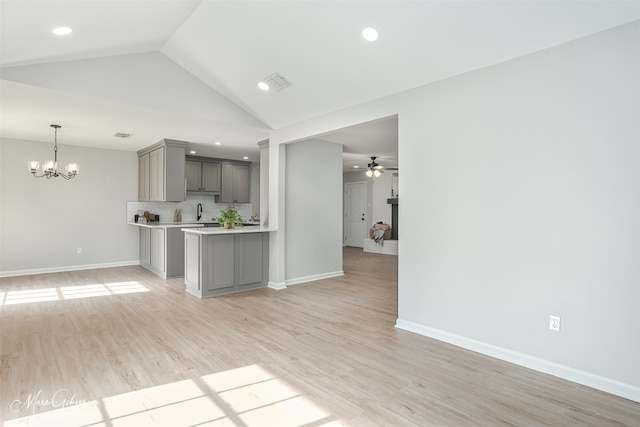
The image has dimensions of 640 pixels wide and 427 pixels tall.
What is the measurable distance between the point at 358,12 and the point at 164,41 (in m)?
2.54

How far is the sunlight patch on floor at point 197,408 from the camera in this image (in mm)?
2051

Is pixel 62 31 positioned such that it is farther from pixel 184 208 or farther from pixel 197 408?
pixel 184 208

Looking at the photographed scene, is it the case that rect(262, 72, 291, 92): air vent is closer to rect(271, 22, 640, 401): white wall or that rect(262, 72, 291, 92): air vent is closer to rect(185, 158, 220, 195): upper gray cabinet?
rect(271, 22, 640, 401): white wall

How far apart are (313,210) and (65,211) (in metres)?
4.95

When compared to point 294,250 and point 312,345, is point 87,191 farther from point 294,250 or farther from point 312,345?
point 312,345

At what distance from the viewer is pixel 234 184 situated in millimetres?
8555

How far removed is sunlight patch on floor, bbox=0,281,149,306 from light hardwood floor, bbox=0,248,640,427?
274 mm

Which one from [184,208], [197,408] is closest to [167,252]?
[184,208]

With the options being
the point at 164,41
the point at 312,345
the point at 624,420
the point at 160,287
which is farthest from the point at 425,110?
the point at 160,287

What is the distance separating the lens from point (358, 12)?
2.93m

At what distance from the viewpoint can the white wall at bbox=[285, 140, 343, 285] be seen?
5.79 metres

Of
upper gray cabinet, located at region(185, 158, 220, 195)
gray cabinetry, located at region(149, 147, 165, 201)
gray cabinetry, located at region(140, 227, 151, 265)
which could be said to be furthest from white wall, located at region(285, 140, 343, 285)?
gray cabinetry, located at region(140, 227, 151, 265)

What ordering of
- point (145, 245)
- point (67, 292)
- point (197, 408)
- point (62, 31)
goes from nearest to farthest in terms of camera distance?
point (197, 408), point (62, 31), point (67, 292), point (145, 245)

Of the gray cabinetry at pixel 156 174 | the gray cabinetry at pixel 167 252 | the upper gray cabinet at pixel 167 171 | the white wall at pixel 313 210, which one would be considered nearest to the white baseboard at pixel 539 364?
the white wall at pixel 313 210
